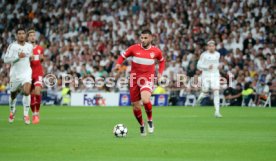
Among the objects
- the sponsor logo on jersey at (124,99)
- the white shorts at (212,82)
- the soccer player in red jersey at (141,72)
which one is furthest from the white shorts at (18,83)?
the sponsor logo on jersey at (124,99)

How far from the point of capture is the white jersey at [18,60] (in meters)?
20.6

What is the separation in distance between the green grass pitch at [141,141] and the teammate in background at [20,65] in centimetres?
88

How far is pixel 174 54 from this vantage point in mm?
36500

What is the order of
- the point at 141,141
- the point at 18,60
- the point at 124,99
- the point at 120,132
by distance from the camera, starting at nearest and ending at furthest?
the point at 141,141 → the point at 120,132 → the point at 18,60 → the point at 124,99

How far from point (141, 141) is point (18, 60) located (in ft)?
21.8

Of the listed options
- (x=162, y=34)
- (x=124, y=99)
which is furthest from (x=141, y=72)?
(x=162, y=34)

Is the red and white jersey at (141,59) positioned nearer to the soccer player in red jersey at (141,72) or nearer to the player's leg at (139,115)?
the soccer player in red jersey at (141,72)

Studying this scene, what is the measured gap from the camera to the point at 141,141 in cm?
1548

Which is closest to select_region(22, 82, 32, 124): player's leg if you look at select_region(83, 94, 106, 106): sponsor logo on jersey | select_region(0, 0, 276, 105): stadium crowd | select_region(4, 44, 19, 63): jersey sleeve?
select_region(4, 44, 19, 63): jersey sleeve

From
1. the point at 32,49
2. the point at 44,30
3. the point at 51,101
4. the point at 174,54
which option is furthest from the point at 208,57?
the point at 44,30

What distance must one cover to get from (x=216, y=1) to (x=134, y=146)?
24.0m

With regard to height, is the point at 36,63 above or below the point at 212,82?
above

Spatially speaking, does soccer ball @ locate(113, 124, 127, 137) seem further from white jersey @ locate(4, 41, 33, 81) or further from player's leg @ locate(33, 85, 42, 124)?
player's leg @ locate(33, 85, 42, 124)

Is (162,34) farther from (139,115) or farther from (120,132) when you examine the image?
(120,132)
